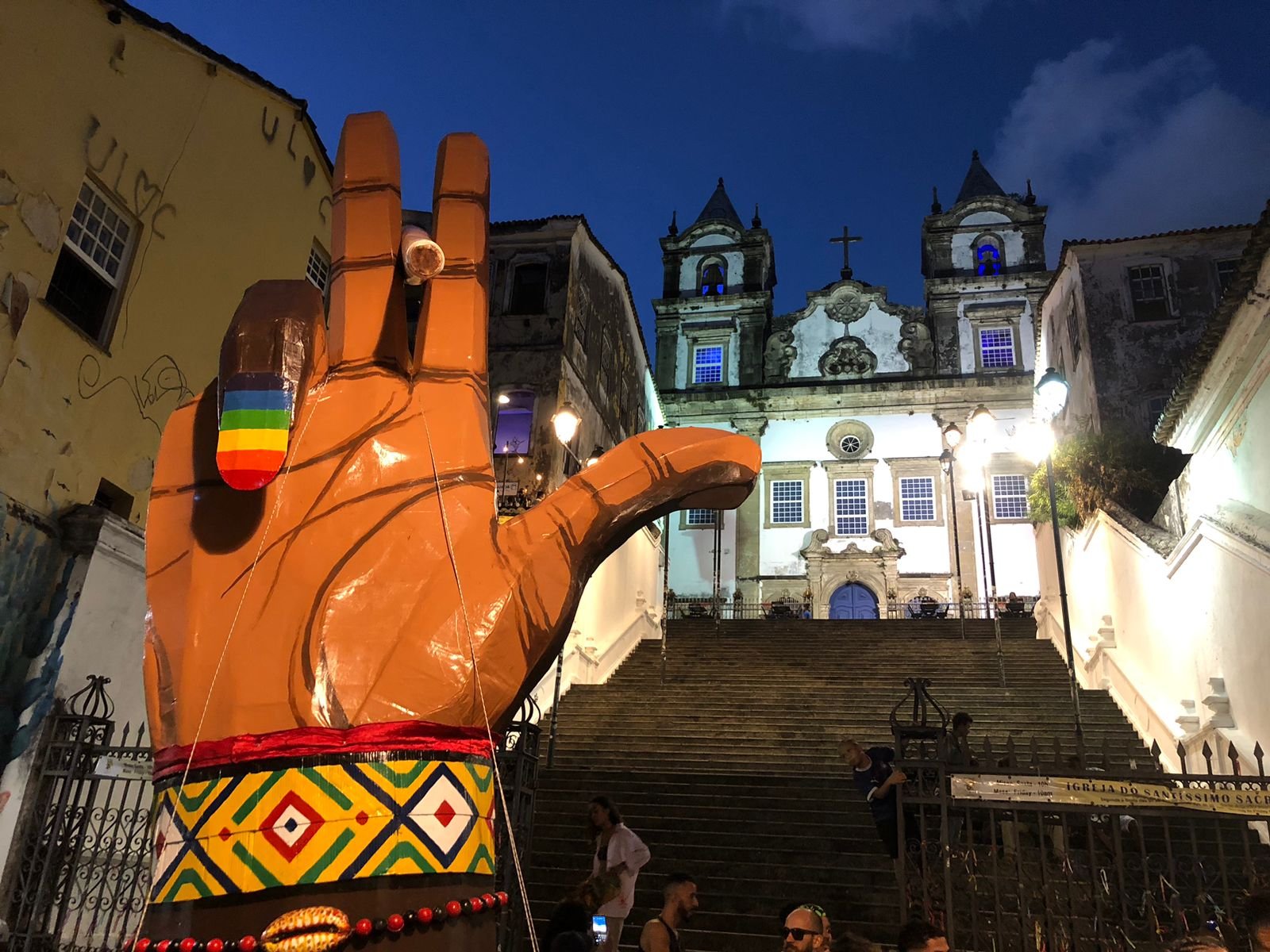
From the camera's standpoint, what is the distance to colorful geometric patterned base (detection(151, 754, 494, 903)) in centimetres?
Answer: 217

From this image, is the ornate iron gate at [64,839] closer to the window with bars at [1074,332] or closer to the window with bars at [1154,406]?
the window with bars at [1154,406]

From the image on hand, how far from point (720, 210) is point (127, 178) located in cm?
2954

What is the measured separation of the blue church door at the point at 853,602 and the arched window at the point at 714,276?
40.2ft

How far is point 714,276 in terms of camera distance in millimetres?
35656

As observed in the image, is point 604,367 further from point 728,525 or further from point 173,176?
point 173,176

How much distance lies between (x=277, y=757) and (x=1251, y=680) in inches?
381

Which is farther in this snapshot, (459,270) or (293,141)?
(293,141)

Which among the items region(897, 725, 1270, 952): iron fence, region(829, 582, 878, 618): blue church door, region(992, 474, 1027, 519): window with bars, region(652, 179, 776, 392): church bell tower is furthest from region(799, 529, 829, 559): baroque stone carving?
region(897, 725, 1270, 952): iron fence

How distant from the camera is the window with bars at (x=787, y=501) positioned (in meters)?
30.7

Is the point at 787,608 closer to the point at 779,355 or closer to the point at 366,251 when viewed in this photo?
the point at 779,355

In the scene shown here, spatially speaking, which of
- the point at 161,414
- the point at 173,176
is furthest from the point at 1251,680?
the point at 173,176

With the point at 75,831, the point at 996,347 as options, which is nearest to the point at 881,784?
the point at 75,831

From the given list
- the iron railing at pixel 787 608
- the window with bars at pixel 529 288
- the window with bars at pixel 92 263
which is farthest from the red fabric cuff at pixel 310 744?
the iron railing at pixel 787 608

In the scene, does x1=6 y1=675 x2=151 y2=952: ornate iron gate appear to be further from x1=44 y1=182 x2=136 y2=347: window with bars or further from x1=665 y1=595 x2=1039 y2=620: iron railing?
x1=665 y1=595 x2=1039 y2=620: iron railing
